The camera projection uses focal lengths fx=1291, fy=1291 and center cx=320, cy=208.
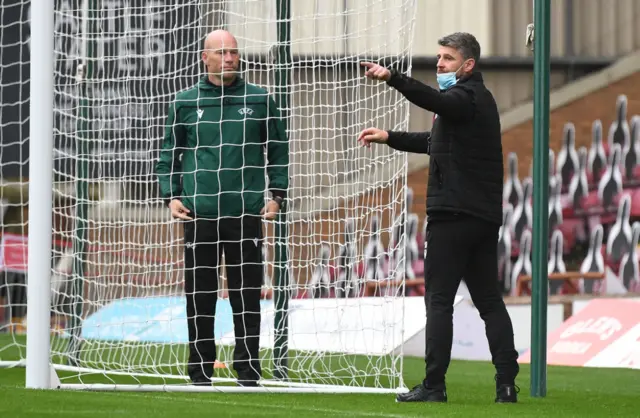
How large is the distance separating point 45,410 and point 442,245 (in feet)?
6.16

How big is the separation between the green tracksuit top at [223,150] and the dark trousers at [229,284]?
0.32 ft

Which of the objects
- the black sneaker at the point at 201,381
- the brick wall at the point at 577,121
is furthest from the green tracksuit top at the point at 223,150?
the brick wall at the point at 577,121

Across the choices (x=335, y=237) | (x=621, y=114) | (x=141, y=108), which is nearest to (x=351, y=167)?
(x=335, y=237)

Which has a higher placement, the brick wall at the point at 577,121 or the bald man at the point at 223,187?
the brick wall at the point at 577,121

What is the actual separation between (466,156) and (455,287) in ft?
1.92

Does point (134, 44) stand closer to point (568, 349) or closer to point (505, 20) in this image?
point (568, 349)

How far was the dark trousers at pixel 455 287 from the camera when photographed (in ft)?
18.7

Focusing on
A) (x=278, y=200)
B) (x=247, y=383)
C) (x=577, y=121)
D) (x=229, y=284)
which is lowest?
(x=247, y=383)

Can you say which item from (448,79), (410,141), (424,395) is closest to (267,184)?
(410,141)

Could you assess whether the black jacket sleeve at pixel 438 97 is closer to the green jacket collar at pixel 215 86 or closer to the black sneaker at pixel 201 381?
the green jacket collar at pixel 215 86

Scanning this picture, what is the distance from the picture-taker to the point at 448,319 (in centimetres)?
571

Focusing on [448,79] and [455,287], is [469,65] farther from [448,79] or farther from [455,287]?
[455,287]

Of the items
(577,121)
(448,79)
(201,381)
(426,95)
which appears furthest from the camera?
(577,121)

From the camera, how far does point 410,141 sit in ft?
19.7
